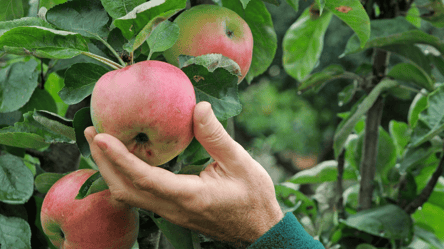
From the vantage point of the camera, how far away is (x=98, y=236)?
0.47 m

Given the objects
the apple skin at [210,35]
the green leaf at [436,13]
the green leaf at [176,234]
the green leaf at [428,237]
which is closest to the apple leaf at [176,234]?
the green leaf at [176,234]

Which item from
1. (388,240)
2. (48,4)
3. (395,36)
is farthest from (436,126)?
(48,4)

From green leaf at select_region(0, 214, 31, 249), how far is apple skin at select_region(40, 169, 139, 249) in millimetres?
114

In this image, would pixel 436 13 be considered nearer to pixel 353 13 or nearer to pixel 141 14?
pixel 353 13

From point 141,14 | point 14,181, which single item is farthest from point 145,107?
point 14,181

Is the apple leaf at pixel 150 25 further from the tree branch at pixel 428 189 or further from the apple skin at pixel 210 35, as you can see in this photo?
the tree branch at pixel 428 189

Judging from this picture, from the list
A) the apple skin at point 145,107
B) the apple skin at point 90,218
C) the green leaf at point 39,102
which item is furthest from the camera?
the green leaf at point 39,102

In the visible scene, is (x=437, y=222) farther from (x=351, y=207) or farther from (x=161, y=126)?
(x=161, y=126)

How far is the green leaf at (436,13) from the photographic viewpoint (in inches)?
38.2

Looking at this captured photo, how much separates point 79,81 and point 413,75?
2.68ft

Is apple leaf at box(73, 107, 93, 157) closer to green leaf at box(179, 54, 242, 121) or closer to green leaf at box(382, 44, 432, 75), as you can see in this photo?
green leaf at box(179, 54, 242, 121)

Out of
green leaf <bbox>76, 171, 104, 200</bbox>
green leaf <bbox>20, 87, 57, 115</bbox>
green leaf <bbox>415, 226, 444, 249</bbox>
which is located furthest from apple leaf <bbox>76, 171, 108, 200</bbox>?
green leaf <bbox>415, 226, 444, 249</bbox>

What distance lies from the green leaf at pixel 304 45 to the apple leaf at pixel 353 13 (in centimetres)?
38

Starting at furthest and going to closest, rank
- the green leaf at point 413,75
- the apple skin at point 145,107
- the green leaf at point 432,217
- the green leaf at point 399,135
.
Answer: the green leaf at point 399,135
the green leaf at point 432,217
the green leaf at point 413,75
the apple skin at point 145,107
